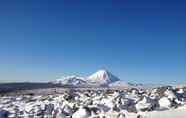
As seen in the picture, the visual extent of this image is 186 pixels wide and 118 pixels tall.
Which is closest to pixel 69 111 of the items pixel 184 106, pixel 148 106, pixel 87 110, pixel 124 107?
pixel 87 110

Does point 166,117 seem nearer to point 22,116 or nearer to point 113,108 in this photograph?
point 113,108

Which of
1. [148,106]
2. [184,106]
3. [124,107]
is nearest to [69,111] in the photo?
[124,107]

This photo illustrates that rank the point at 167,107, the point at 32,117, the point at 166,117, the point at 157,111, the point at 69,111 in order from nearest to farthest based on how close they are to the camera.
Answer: the point at 166,117
the point at 157,111
the point at 167,107
the point at 69,111
the point at 32,117

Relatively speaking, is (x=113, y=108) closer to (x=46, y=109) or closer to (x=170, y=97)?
(x=170, y=97)

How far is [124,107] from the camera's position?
24891 millimetres

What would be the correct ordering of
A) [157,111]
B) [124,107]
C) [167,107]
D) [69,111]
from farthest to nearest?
[69,111]
[124,107]
[167,107]
[157,111]

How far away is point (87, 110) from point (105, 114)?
7.81 ft

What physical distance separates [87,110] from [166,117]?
23.8 ft

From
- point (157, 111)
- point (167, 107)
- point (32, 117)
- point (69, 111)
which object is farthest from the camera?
point (32, 117)

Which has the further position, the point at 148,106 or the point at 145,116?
the point at 148,106

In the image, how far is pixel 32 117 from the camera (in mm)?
31203

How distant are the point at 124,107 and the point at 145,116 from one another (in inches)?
202

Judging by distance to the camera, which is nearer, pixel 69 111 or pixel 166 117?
pixel 166 117

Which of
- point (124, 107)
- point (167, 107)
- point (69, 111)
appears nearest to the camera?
point (167, 107)
